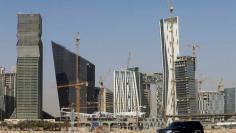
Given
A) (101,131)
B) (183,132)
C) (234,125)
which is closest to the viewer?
(183,132)

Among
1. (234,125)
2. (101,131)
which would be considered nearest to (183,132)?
(101,131)

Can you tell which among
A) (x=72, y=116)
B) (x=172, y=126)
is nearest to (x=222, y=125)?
(x=72, y=116)

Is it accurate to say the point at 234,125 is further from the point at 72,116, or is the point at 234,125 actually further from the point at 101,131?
the point at 72,116

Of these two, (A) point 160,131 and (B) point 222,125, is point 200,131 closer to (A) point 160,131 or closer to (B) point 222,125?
(A) point 160,131

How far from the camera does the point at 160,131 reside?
36.7 m

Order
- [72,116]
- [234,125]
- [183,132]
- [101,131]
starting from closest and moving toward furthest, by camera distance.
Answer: [183,132] < [72,116] < [101,131] < [234,125]

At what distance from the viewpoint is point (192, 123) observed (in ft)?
118

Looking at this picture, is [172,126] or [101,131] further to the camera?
[101,131]

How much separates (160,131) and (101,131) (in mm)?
28885

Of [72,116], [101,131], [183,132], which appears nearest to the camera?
[183,132]

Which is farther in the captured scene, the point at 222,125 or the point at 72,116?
the point at 222,125

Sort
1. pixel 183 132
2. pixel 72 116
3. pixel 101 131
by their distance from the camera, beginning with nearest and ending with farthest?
1. pixel 183 132
2. pixel 72 116
3. pixel 101 131

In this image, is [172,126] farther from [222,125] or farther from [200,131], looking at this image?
[222,125]

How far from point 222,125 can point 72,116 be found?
127 metres
